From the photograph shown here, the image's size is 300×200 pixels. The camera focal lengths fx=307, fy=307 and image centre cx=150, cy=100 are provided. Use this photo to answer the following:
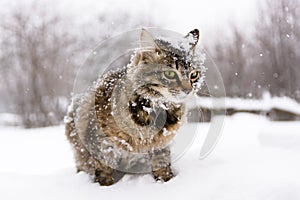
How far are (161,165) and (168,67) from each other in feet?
2.49

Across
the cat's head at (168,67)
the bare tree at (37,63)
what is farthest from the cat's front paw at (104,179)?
the bare tree at (37,63)

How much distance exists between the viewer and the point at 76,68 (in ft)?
26.4

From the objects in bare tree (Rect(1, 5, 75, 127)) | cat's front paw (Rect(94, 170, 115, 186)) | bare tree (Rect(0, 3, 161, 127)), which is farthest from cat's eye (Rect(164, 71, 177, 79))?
bare tree (Rect(1, 5, 75, 127))

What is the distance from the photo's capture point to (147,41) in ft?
7.18

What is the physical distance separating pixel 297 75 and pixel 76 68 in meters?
5.23

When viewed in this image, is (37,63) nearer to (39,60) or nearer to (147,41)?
(39,60)

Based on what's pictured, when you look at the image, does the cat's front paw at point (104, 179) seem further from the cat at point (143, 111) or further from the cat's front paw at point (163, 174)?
the cat's front paw at point (163, 174)

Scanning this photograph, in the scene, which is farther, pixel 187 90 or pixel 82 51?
pixel 82 51

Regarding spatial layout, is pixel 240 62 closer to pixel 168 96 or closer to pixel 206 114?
pixel 206 114

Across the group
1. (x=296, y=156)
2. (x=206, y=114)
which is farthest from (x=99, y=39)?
(x=296, y=156)

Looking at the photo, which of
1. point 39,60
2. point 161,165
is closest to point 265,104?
point 161,165

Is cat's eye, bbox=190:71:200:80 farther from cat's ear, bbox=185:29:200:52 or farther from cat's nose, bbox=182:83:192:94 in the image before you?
cat's ear, bbox=185:29:200:52

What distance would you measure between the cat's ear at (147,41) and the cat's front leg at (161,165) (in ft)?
2.53

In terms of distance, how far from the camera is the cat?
2.06m
